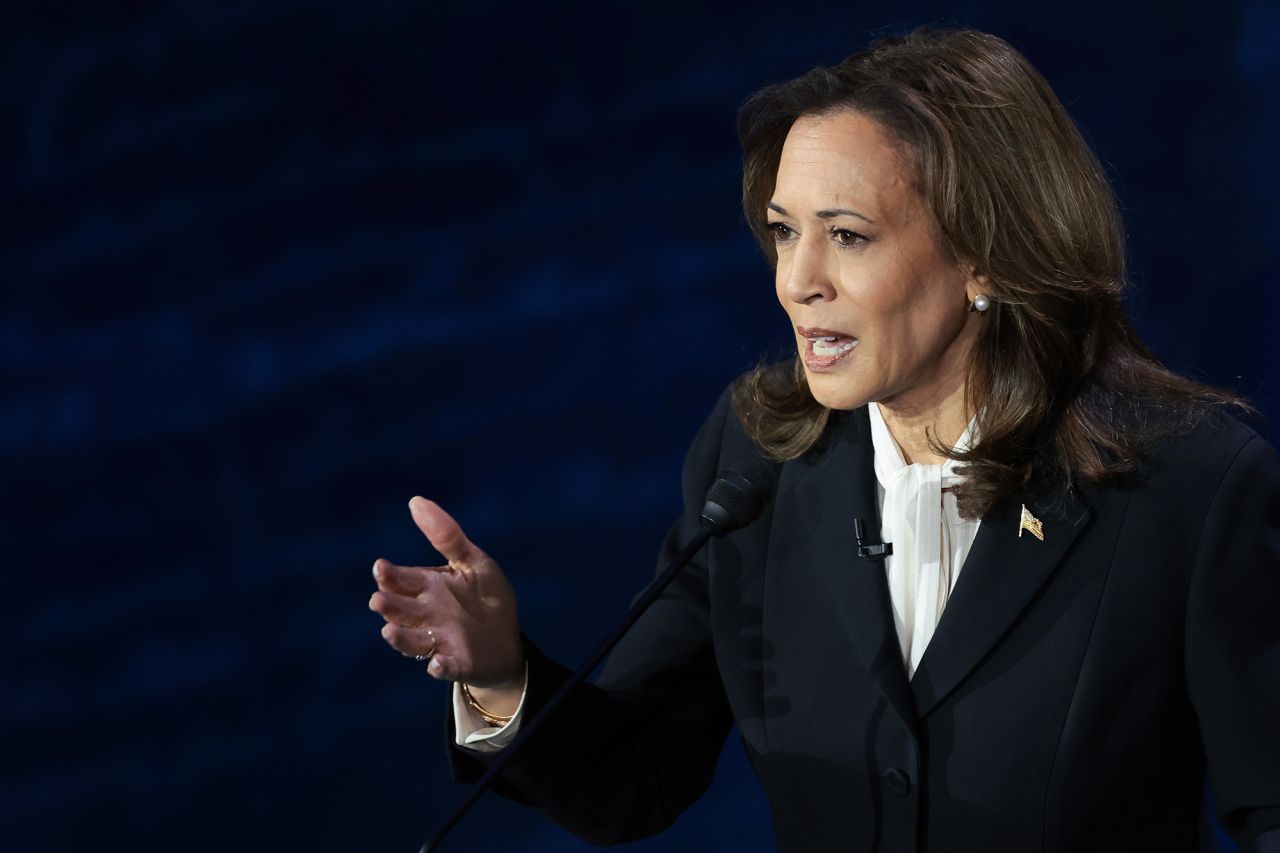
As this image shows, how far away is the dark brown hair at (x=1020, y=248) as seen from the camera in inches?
63.0

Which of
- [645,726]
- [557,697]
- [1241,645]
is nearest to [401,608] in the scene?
[557,697]

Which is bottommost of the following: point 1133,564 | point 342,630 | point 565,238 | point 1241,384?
point 342,630

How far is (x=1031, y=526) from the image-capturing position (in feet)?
5.27

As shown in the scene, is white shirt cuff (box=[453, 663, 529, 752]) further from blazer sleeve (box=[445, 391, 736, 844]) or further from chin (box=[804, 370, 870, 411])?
chin (box=[804, 370, 870, 411])

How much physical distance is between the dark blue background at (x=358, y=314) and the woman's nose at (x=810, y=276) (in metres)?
1.04

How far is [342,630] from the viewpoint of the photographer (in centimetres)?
264

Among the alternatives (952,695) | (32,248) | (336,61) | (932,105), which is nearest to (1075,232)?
(932,105)

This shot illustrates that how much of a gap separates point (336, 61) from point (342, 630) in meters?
0.93

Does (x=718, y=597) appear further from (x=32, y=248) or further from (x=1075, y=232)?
(x=32, y=248)

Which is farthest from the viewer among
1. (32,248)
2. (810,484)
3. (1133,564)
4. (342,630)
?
(342,630)

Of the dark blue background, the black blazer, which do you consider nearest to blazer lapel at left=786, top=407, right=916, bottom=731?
the black blazer

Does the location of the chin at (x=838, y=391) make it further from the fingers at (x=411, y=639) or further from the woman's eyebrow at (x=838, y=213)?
the fingers at (x=411, y=639)

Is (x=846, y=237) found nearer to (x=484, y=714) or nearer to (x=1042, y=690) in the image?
(x=1042, y=690)

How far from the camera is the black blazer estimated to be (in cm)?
154
